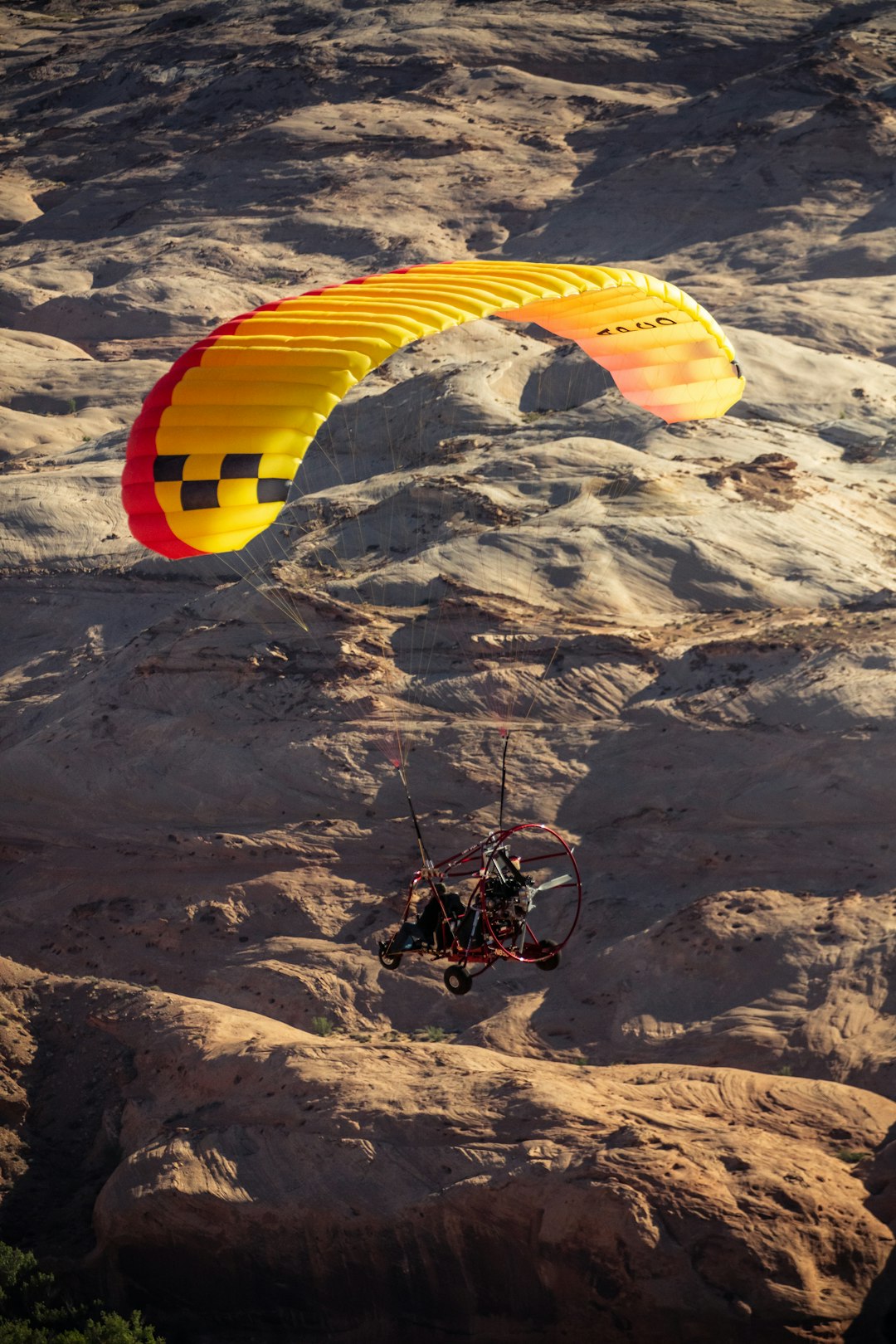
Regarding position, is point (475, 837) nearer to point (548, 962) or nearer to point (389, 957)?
point (389, 957)

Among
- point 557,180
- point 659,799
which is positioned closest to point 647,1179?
point 659,799

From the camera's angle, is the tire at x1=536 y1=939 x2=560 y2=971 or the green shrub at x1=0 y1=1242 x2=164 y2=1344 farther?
the green shrub at x1=0 y1=1242 x2=164 y2=1344

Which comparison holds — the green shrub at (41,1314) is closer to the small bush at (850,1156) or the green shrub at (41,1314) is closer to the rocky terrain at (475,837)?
the rocky terrain at (475,837)

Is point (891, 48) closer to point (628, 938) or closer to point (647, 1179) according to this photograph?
point (628, 938)

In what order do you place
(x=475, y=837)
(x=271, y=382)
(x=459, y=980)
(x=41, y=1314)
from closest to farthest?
(x=459, y=980)
(x=271, y=382)
(x=41, y=1314)
(x=475, y=837)

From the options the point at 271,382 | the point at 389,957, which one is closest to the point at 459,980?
the point at 389,957

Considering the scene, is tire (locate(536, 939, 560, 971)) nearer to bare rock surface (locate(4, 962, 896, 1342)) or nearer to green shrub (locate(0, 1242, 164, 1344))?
bare rock surface (locate(4, 962, 896, 1342))

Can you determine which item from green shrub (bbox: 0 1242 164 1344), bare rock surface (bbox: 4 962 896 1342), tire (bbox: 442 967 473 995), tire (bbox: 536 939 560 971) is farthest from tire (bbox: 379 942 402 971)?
green shrub (bbox: 0 1242 164 1344)
